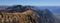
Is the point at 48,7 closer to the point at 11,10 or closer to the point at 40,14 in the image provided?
the point at 40,14

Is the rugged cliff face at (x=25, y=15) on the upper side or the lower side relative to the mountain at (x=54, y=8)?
lower

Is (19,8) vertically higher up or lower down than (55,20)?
higher up

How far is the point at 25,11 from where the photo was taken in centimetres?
195

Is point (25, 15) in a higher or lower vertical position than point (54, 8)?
lower

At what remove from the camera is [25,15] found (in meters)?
1.94

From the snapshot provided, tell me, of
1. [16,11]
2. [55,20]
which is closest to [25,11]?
[16,11]

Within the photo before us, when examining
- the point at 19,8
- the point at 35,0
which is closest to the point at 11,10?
the point at 19,8

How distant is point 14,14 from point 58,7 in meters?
1.07

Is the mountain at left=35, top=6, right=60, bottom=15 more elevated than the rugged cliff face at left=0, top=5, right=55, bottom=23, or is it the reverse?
the mountain at left=35, top=6, right=60, bottom=15

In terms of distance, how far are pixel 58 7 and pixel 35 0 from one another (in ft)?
1.90

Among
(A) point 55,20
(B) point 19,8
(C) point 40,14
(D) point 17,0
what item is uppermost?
(D) point 17,0

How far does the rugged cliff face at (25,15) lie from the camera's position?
1917 mm

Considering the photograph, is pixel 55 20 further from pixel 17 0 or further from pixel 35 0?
pixel 17 0

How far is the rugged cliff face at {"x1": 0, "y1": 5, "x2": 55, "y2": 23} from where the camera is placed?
1917 millimetres
